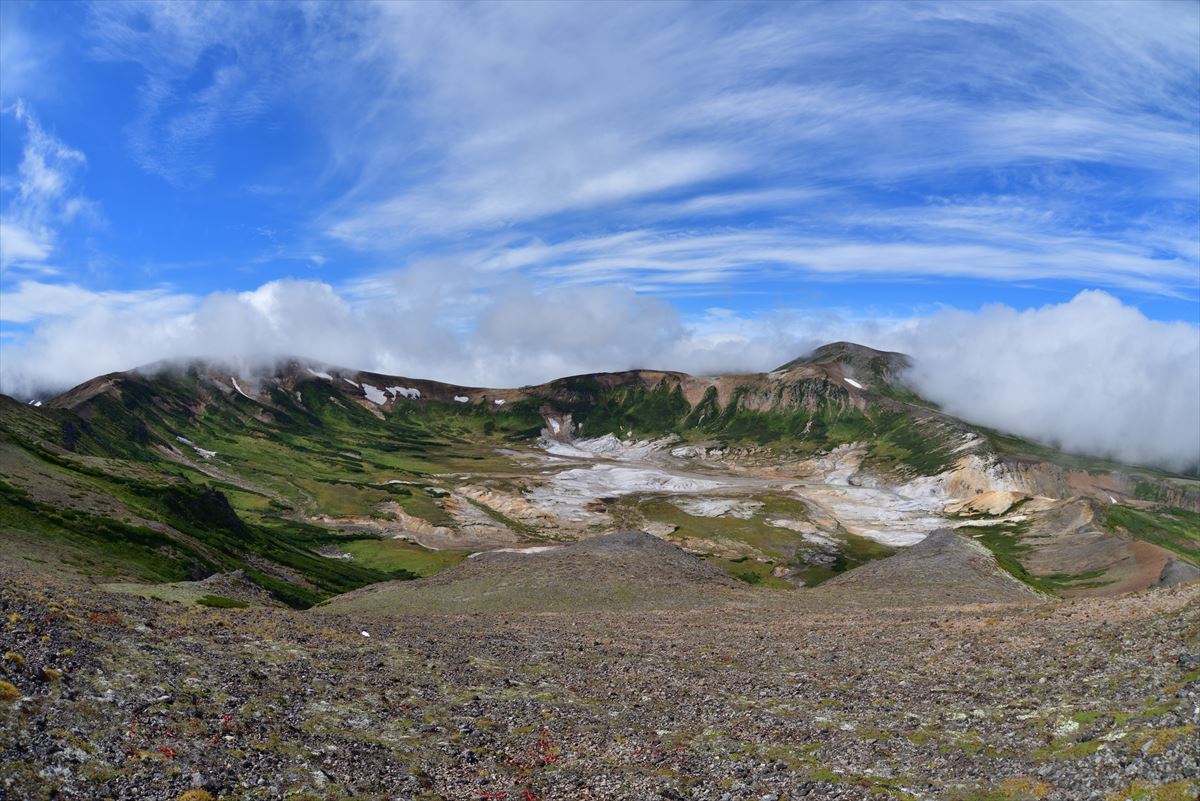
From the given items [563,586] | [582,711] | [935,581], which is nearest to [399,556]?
[563,586]

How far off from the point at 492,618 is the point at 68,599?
30863 millimetres

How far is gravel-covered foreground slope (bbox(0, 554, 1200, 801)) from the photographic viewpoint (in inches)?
800

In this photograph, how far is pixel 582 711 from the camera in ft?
105

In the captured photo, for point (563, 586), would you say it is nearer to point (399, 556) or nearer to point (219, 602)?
point (219, 602)

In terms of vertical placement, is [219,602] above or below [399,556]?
above

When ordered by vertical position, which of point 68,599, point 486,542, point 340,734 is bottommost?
point 486,542

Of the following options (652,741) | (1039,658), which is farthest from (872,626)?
(652,741)

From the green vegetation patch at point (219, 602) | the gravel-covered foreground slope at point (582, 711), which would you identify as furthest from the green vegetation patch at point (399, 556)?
the gravel-covered foreground slope at point (582, 711)

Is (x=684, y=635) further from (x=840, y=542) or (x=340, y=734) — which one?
(x=840, y=542)

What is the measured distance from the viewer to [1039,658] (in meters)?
33.5

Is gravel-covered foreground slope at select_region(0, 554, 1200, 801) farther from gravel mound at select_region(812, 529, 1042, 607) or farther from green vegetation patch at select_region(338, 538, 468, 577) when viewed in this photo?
green vegetation patch at select_region(338, 538, 468, 577)

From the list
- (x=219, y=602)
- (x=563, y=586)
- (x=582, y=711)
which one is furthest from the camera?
(x=563, y=586)

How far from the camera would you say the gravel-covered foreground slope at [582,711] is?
20312 millimetres

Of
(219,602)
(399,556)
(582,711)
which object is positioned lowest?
(399,556)
